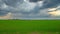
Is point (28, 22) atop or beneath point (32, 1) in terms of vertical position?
beneath

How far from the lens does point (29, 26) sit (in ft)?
8.93

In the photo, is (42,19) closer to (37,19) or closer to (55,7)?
(37,19)

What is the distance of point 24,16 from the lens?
277 cm

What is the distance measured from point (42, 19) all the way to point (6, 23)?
0.64m

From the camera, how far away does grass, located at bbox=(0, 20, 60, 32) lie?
270cm

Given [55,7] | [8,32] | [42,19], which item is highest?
[55,7]

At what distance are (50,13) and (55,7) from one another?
144mm

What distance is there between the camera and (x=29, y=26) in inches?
107

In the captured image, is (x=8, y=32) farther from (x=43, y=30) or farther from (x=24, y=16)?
(x=43, y=30)

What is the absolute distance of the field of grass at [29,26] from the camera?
2703 mm

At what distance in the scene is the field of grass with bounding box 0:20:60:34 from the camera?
2.70m

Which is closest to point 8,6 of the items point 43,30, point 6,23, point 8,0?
point 8,0

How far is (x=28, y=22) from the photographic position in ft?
8.95

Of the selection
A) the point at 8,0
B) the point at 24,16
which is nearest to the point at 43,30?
the point at 24,16
